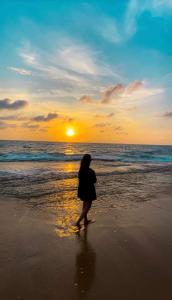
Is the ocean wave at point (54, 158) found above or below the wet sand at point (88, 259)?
below

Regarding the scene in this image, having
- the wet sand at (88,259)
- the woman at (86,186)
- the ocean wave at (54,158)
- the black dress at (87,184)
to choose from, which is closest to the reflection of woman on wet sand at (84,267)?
the wet sand at (88,259)

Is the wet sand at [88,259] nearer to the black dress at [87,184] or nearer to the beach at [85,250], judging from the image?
the beach at [85,250]

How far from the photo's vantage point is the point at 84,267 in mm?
4371

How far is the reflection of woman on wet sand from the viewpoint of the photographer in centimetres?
378

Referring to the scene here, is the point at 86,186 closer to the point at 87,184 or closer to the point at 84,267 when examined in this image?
the point at 87,184

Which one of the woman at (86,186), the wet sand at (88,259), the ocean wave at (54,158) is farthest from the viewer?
the ocean wave at (54,158)

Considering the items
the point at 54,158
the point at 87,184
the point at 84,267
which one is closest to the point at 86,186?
the point at 87,184

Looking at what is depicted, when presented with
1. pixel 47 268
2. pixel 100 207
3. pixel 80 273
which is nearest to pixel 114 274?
pixel 80 273

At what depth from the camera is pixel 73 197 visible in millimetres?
9812

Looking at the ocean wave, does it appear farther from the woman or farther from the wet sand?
the wet sand

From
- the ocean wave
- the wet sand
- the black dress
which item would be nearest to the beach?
the wet sand

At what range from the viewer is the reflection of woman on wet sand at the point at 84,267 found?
149 inches

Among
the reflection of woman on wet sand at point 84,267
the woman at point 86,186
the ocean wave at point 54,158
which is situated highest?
the woman at point 86,186

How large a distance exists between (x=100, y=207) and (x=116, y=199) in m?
1.43
